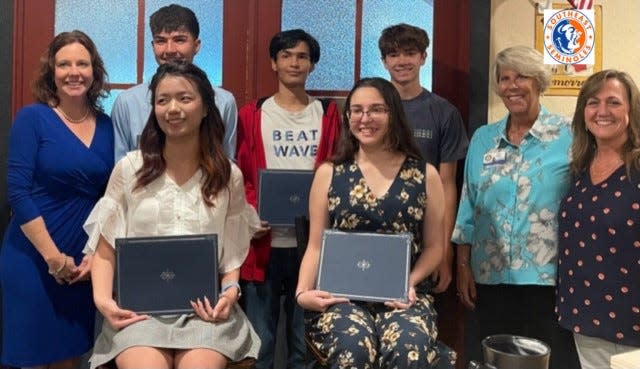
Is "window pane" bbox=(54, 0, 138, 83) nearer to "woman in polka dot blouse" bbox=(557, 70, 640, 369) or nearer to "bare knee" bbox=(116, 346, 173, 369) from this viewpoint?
"bare knee" bbox=(116, 346, 173, 369)

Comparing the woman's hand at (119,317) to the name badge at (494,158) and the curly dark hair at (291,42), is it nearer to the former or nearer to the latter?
the curly dark hair at (291,42)

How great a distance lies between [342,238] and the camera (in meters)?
2.04

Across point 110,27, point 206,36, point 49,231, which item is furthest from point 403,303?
point 110,27

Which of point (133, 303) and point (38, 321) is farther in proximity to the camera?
point (38, 321)

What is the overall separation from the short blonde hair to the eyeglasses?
25.1 inches

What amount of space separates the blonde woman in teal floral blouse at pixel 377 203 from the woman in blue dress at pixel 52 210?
2.83 ft

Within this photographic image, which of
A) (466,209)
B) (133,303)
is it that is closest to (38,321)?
(133,303)

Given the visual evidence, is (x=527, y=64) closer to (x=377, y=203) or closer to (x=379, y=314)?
(x=377, y=203)

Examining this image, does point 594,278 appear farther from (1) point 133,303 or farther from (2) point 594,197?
(1) point 133,303

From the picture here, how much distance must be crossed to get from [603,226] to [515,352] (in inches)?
22.4

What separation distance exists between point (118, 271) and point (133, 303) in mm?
110

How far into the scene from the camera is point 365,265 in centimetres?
201

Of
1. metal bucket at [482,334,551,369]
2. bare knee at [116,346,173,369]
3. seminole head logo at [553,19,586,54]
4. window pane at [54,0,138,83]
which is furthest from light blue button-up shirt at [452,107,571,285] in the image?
window pane at [54,0,138,83]

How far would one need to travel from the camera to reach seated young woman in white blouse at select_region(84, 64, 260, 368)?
1871 mm
